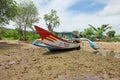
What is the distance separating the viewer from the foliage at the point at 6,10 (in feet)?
→ 83.9

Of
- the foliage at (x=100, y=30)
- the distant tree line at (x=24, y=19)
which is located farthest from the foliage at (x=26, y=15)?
the foliage at (x=100, y=30)

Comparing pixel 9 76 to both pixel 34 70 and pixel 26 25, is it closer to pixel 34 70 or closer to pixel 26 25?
pixel 34 70

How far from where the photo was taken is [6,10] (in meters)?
26.1

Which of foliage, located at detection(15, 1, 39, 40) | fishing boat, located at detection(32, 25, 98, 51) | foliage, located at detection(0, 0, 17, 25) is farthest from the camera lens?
foliage, located at detection(15, 1, 39, 40)

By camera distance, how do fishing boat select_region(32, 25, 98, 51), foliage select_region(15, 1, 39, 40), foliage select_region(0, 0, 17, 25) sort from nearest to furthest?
fishing boat select_region(32, 25, 98, 51) → foliage select_region(0, 0, 17, 25) → foliage select_region(15, 1, 39, 40)

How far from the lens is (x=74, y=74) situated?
8.60 metres

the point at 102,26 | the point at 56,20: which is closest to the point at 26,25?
the point at 56,20

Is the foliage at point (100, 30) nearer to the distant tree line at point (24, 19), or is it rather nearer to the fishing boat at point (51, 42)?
the distant tree line at point (24, 19)

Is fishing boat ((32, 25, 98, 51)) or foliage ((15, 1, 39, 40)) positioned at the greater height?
foliage ((15, 1, 39, 40))

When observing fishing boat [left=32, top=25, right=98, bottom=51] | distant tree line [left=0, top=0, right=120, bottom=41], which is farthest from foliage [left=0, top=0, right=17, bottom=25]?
fishing boat [left=32, top=25, right=98, bottom=51]

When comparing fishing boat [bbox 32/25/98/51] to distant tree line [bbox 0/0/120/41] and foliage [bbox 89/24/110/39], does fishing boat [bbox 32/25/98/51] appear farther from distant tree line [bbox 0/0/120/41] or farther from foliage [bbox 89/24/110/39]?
foliage [bbox 89/24/110/39]

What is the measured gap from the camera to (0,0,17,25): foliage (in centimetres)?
2558

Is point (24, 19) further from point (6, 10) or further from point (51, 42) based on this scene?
point (51, 42)

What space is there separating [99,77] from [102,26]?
34368 mm
